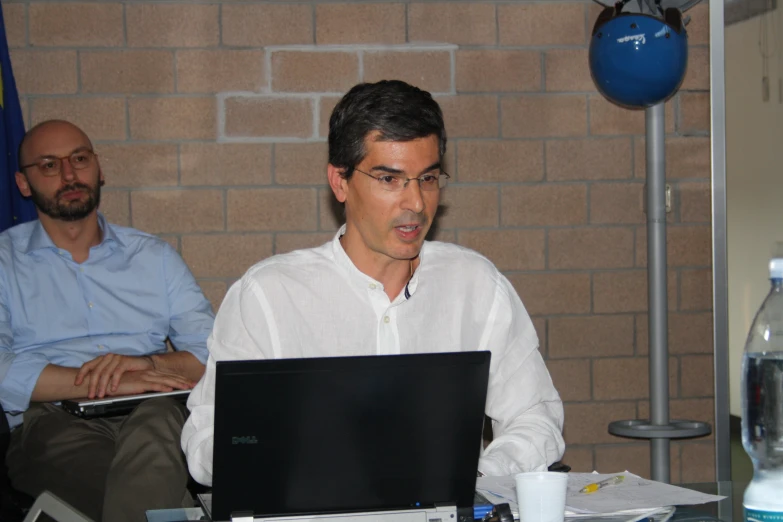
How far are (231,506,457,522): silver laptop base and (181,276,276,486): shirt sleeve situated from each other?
21.5 inches

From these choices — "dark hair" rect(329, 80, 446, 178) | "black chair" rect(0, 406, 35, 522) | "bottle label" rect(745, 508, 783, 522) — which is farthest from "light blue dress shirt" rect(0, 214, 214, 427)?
"bottle label" rect(745, 508, 783, 522)

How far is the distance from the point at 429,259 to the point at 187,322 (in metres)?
1.27

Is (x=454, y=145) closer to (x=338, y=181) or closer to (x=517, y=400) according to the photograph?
(x=338, y=181)

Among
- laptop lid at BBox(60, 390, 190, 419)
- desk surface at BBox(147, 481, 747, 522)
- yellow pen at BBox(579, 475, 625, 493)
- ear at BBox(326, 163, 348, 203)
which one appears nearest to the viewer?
desk surface at BBox(147, 481, 747, 522)

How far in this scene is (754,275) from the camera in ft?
11.9

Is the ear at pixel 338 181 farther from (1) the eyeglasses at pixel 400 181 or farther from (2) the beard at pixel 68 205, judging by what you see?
(2) the beard at pixel 68 205

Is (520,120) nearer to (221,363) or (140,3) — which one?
(140,3)

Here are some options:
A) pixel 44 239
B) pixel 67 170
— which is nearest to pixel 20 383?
pixel 44 239

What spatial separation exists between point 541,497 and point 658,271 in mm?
2296

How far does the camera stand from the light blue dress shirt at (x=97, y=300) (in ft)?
10.0

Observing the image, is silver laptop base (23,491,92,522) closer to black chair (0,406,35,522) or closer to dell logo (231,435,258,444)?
dell logo (231,435,258,444)

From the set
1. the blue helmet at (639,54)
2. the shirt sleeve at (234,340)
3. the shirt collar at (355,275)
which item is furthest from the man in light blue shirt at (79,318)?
the blue helmet at (639,54)

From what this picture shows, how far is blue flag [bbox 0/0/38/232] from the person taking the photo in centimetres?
321

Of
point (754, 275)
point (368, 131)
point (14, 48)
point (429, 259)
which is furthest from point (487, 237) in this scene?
point (14, 48)
